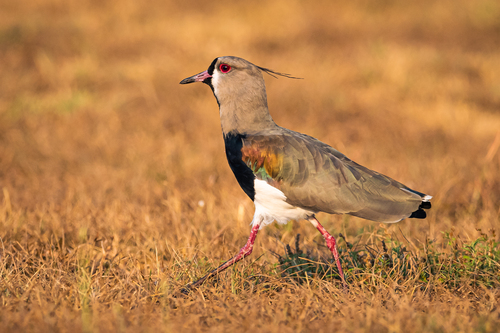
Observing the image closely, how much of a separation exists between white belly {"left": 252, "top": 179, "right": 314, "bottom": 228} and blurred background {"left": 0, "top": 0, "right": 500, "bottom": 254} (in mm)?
662

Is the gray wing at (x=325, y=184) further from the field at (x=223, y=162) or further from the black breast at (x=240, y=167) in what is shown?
Answer: the field at (x=223, y=162)

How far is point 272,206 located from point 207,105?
5.07 metres

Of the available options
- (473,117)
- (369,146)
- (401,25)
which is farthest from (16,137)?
(401,25)

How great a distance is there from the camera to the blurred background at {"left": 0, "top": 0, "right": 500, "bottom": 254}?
4520mm

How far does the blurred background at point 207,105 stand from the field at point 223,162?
0.04 metres

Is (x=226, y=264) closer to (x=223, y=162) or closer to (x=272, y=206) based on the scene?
(x=272, y=206)

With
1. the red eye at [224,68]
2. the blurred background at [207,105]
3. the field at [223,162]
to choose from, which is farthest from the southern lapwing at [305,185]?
the blurred background at [207,105]

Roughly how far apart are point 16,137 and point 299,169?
5177 millimetres

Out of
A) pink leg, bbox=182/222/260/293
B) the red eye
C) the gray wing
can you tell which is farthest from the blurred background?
the red eye

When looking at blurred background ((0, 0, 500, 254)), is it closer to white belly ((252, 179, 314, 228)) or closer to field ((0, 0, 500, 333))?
field ((0, 0, 500, 333))

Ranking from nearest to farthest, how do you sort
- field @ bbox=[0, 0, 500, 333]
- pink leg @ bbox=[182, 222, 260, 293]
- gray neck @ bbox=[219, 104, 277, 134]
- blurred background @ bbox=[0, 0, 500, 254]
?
field @ bbox=[0, 0, 500, 333] < pink leg @ bbox=[182, 222, 260, 293] < gray neck @ bbox=[219, 104, 277, 134] < blurred background @ bbox=[0, 0, 500, 254]

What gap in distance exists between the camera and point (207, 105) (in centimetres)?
795

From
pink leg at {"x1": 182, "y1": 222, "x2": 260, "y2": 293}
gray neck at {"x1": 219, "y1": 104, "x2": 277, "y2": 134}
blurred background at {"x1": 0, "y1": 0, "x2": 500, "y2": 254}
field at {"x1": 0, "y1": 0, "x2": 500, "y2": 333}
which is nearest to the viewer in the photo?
field at {"x1": 0, "y1": 0, "x2": 500, "y2": 333}

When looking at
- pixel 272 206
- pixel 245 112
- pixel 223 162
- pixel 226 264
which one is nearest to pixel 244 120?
pixel 245 112
